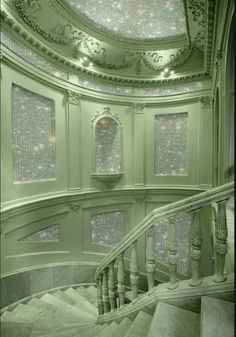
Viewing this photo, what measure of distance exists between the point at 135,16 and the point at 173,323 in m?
5.62

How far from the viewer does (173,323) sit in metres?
1.61

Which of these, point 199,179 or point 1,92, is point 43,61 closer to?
point 1,92

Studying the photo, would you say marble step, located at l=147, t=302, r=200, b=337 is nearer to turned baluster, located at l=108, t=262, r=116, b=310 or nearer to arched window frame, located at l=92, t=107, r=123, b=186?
turned baluster, located at l=108, t=262, r=116, b=310

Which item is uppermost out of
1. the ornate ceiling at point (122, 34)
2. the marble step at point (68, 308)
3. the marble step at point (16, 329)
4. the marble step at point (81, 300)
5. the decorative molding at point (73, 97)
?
the ornate ceiling at point (122, 34)

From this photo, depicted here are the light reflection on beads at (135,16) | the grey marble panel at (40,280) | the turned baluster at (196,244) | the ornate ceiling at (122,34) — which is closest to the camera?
the turned baluster at (196,244)

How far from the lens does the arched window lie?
5648 millimetres

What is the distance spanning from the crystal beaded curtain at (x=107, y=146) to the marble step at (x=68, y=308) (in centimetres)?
293

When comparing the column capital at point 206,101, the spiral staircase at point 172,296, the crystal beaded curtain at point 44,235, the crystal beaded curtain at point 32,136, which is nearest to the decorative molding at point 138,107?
the column capital at point 206,101

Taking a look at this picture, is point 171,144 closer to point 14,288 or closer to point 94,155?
point 94,155

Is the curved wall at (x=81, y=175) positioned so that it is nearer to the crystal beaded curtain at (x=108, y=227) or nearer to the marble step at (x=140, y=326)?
the crystal beaded curtain at (x=108, y=227)

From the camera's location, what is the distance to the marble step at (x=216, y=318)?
4.47ft

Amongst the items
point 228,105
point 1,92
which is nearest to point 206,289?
point 228,105

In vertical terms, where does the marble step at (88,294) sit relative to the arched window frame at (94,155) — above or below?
below

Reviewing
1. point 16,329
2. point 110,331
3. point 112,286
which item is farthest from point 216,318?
point 16,329
